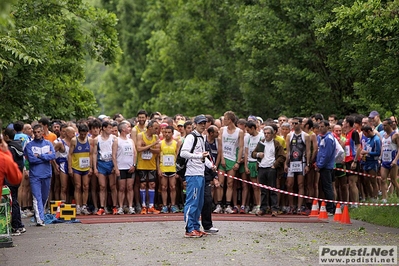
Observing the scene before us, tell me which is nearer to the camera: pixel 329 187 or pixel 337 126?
pixel 329 187

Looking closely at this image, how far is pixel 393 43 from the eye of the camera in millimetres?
18375

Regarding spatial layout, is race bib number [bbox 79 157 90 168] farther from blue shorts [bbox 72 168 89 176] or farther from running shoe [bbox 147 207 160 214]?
running shoe [bbox 147 207 160 214]

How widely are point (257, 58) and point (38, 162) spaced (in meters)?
18.2

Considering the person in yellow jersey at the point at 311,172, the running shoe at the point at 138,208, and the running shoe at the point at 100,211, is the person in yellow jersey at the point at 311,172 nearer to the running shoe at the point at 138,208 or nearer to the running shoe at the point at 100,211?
the running shoe at the point at 138,208

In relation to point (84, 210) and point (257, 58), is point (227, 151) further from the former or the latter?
point (257, 58)

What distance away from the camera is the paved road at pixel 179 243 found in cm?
1419

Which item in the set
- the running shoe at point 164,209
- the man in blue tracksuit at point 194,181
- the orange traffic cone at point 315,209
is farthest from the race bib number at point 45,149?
the orange traffic cone at point 315,209

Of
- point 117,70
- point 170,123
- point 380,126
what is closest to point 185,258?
point 170,123

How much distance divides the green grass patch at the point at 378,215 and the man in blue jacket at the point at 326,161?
0.66 m

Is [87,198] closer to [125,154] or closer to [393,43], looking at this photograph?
[125,154]

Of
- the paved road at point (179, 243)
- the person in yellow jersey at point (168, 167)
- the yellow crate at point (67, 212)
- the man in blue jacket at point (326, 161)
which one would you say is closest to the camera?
the paved road at point (179, 243)

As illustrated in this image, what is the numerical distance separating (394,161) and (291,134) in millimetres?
2779

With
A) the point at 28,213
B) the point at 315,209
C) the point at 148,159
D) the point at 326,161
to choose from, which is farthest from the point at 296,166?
the point at 28,213

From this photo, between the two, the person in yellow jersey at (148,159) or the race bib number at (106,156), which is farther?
the person in yellow jersey at (148,159)
